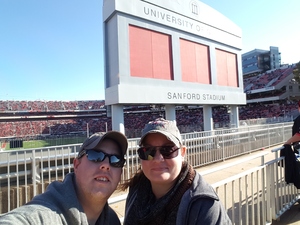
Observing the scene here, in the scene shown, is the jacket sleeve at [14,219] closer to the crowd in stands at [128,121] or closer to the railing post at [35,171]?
the railing post at [35,171]

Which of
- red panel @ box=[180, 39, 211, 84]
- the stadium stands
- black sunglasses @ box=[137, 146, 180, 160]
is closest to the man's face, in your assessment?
black sunglasses @ box=[137, 146, 180, 160]

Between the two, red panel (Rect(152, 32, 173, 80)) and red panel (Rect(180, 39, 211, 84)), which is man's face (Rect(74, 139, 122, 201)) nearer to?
red panel (Rect(152, 32, 173, 80))

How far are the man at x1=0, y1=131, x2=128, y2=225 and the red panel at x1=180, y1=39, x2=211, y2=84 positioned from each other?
812cm

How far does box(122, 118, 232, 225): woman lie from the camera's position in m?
1.16

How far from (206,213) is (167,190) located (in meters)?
0.37

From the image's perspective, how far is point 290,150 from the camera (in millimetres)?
3363

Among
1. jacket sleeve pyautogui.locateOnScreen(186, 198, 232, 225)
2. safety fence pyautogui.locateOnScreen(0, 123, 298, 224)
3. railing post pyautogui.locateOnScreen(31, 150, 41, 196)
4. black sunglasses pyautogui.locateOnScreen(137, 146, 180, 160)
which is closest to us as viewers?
jacket sleeve pyautogui.locateOnScreen(186, 198, 232, 225)

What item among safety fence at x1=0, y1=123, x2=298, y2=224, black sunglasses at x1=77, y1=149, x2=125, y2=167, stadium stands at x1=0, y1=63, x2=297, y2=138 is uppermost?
stadium stands at x1=0, y1=63, x2=297, y2=138

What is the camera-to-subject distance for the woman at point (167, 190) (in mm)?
1158

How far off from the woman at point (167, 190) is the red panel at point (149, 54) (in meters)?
6.13

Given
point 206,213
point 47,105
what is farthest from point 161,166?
point 47,105

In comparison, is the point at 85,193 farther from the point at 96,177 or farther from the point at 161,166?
the point at 161,166

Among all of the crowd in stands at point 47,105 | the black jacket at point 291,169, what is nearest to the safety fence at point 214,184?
the black jacket at point 291,169

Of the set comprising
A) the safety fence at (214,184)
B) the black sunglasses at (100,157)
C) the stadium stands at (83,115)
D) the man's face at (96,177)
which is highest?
the stadium stands at (83,115)
